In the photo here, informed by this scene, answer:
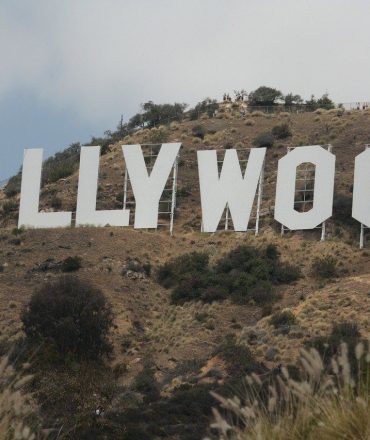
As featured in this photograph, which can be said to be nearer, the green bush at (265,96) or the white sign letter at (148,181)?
the white sign letter at (148,181)

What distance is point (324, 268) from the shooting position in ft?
144

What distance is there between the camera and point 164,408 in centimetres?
2794

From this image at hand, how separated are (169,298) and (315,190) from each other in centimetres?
910

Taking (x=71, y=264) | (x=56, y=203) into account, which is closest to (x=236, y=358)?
(x=71, y=264)

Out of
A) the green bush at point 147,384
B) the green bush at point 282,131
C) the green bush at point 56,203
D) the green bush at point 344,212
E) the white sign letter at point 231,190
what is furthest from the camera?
the green bush at point 282,131

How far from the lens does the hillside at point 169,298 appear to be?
107ft

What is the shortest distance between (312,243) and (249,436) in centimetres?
3845

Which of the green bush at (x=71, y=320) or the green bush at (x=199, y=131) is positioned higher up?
the green bush at (x=199, y=131)

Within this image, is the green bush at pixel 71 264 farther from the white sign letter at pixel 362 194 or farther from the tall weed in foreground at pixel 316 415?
the tall weed in foreground at pixel 316 415

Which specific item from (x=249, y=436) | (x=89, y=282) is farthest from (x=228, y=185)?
(x=249, y=436)

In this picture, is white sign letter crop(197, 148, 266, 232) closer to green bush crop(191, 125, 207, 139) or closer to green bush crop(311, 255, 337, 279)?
green bush crop(311, 255, 337, 279)

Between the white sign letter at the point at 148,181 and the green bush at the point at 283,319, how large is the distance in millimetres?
13540

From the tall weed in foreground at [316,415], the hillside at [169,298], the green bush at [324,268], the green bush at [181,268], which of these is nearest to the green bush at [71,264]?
the hillside at [169,298]

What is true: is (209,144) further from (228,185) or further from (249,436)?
(249,436)
